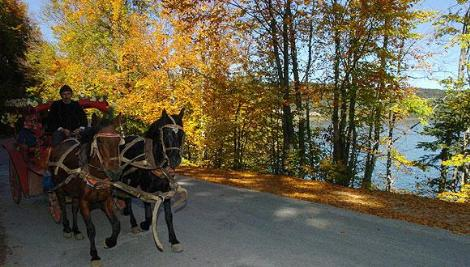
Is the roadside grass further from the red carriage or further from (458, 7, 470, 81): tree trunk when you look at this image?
(458, 7, 470, 81): tree trunk

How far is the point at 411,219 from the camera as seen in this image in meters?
8.13

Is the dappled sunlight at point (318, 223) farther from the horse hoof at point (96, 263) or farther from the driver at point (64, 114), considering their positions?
the driver at point (64, 114)

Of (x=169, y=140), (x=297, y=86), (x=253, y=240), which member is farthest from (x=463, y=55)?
(x=169, y=140)

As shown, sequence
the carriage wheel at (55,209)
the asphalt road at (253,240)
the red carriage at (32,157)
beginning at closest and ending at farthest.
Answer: the asphalt road at (253,240) < the carriage wheel at (55,209) < the red carriage at (32,157)

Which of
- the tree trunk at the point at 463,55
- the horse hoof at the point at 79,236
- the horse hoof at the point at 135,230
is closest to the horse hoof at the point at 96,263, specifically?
the horse hoof at the point at 79,236

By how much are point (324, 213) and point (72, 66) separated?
2009cm

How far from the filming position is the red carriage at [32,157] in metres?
7.99

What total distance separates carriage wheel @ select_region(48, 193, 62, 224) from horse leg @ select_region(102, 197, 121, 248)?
209 cm

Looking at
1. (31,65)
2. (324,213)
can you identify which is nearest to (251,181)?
(324,213)

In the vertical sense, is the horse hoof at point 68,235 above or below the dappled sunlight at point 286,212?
above

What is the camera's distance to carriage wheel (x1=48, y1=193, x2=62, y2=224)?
7664mm

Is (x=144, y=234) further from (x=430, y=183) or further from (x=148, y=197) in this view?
(x=430, y=183)

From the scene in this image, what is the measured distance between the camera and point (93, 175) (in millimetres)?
5832

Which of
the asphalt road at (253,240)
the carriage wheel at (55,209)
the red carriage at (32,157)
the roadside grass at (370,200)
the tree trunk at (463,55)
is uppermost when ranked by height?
the tree trunk at (463,55)
